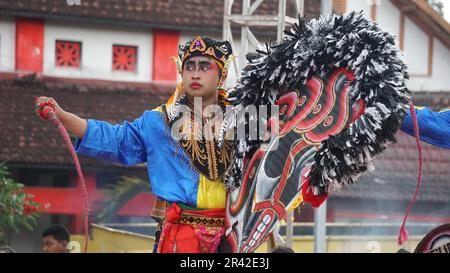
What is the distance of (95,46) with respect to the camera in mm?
14891

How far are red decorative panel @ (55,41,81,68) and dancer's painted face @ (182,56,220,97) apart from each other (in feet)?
31.0

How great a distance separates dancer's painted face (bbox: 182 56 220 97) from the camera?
5531 mm

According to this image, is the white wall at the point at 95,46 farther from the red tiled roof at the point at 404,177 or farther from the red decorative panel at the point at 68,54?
the red tiled roof at the point at 404,177

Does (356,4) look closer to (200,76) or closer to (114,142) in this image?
(200,76)

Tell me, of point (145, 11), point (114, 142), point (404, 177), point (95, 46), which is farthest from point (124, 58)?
point (114, 142)

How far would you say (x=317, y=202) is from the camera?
506cm

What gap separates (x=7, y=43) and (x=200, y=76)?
9537 millimetres

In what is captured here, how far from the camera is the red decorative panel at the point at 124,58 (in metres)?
15.1

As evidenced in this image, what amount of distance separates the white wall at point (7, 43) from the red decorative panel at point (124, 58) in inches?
48.6

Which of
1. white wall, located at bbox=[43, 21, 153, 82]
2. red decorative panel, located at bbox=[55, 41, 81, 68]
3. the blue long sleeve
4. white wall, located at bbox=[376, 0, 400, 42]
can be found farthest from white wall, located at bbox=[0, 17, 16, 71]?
the blue long sleeve

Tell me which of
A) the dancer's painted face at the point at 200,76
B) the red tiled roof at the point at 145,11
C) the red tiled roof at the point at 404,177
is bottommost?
the red tiled roof at the point at 404,177

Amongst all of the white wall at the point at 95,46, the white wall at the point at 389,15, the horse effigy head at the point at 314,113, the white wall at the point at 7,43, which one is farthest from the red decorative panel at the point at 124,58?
the horse effigy head at the point at 314,113

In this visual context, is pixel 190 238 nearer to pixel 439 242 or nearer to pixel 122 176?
pixel 439 242

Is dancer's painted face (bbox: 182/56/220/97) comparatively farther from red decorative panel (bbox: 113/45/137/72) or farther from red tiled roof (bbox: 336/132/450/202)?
red decorative panel (bbox: 113/45/137/72)
